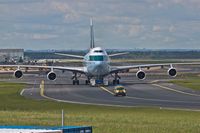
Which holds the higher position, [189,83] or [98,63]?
[98,63]

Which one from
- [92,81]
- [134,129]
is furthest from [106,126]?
[92,81]

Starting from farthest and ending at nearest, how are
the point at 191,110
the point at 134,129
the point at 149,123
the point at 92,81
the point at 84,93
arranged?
1. the point at 92,81
2. the point at 84,93
3. the point at 191,110
4. the point at 149,123
5. the point at 134,129

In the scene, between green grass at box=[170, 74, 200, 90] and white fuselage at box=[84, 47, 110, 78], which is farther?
green grass at box=[170, 74, 200, 90]

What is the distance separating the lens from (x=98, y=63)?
92.6 m

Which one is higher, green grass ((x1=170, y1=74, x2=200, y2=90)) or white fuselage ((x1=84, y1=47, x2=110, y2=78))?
white fuselage ((x1=84, y1=47, x2=110, y2=78))

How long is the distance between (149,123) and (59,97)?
38918 mm

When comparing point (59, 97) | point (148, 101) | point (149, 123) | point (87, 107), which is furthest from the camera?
point (59, 97)

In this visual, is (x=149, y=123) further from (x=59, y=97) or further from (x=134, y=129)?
(x=59, y=97)

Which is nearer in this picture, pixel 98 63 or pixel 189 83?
pixel 98 63

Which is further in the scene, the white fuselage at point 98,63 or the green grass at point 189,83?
the green grass at point 189,83

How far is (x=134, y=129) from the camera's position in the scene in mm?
30312

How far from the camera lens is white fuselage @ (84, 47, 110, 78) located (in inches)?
3659

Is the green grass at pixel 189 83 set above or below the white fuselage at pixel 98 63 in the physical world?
below

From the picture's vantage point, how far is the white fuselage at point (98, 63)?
305ft
